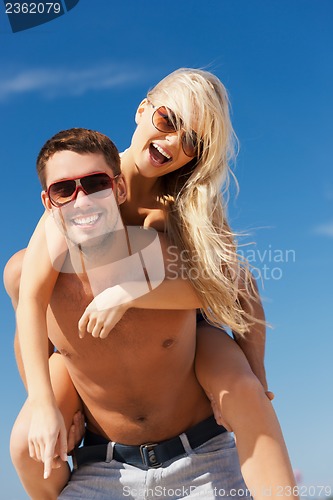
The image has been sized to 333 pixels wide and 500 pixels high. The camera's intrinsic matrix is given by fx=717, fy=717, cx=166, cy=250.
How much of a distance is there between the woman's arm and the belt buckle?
1.89 feet

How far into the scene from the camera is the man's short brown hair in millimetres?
3578

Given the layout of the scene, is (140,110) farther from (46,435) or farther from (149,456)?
(46,435)

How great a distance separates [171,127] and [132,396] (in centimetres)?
156

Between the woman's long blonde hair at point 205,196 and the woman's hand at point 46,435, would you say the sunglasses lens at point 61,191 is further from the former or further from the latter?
the woman's hand at point 46,435

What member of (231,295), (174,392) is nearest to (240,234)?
(231,295)

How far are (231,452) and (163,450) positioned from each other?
1.33 feet

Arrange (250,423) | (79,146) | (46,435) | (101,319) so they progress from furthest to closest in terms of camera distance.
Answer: (79,146), (250,423), (101,319), (46,435)

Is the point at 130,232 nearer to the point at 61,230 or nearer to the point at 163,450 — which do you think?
the point at 61,230

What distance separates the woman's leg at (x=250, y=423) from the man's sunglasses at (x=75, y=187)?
3.48 feet

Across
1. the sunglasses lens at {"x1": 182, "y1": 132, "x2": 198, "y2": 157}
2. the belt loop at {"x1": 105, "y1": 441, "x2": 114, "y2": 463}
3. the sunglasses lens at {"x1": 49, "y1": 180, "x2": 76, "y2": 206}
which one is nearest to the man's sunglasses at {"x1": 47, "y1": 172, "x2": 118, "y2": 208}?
the sunglasses lens at {"x1": 49, "y1": 180, "x2": 76, "y2": 206}

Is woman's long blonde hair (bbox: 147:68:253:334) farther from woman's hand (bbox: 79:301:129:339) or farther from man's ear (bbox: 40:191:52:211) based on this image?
man's ear (bbox: 40:191:52:211)

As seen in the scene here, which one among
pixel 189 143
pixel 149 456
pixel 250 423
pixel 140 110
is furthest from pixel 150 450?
pixel 140 110

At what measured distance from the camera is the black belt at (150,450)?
12.0ft

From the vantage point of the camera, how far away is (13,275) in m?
3.82
